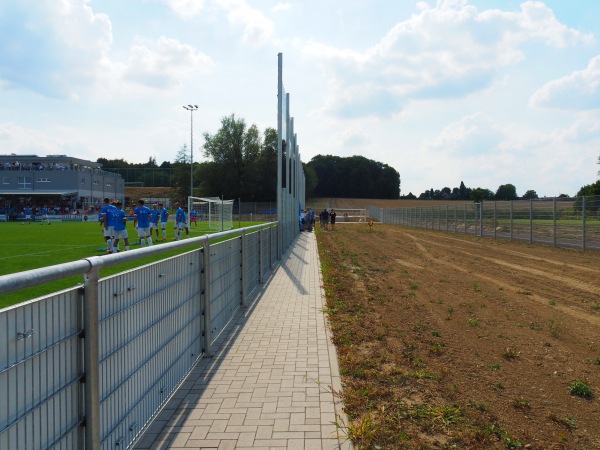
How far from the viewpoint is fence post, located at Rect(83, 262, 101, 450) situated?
259 centimetres

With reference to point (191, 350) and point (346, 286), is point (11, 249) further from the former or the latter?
point (191, 350)

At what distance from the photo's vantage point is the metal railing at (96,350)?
2.07 meters

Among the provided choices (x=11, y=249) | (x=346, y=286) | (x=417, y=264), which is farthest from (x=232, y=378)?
(x=11, y=249)

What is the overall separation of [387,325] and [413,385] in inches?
99.2

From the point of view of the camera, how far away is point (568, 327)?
23.3 feet

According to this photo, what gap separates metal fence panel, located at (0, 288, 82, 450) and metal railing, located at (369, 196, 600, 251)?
19991mm

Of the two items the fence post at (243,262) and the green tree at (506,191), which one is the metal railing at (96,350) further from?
the green tree at (506,191)

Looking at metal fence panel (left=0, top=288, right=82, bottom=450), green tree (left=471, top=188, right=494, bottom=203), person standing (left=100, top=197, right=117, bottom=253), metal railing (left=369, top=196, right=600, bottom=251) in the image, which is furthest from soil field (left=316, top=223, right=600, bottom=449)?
green tree (left=471, top=188, right=494, bottom=203)

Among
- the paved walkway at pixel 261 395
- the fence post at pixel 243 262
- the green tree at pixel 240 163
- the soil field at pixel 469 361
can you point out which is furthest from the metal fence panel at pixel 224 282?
the green tree at pixel 240 163

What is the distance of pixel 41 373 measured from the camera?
87.4 inches

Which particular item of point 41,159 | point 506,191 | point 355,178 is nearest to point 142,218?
point 41,159

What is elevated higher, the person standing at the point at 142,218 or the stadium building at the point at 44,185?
the stadium building at the point at 44,185

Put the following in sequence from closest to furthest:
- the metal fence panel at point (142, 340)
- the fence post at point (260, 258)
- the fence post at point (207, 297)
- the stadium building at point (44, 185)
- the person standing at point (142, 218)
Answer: the metal fence panel at point (142, 340), the fence post at point (207, 297), the fence post at point (260, 258), the person standing at point (142, 218), the stadium building at point (44, 185)

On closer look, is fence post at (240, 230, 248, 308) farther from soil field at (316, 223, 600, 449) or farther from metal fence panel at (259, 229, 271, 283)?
metal fence panel at (259, 229, 271, 283)
